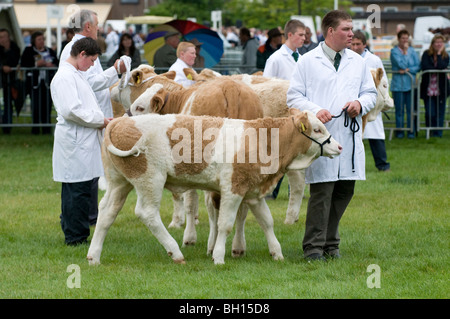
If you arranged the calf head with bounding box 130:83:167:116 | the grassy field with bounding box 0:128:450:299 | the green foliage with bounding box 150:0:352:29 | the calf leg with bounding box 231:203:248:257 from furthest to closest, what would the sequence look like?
the green foliage with bounding box 150:0:352:29 → the calf head with bounding box 130:83:167:116 → the calf leg with bounding box 231:203:248:257 → the grassy field with bounding box 0:128:450:299

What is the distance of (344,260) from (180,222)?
2840 mm

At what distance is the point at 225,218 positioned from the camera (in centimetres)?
765

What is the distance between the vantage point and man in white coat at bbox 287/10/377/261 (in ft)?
25.4

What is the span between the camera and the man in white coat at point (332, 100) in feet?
25.4

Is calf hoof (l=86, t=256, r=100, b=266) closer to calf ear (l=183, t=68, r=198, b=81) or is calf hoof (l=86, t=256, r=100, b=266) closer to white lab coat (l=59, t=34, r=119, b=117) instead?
white lab coat (l=59, t=34, r=119, b=117)

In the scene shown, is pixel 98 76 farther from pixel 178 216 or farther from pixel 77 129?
pixel 178 216

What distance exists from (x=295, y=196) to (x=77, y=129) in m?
3.06

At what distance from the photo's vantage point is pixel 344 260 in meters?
7.91

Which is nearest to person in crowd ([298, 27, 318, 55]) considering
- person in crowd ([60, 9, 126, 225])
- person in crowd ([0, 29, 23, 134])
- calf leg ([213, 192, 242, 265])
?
person in crowd ([60, 9, 126, 225])

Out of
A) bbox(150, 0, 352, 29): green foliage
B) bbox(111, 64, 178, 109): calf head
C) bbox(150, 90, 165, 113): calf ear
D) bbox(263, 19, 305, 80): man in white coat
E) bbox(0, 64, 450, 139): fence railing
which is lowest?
bbox(0, 64, 450, 139): fence railing

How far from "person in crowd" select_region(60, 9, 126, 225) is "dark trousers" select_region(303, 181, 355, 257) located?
261 centimetres

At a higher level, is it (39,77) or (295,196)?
(39,77)

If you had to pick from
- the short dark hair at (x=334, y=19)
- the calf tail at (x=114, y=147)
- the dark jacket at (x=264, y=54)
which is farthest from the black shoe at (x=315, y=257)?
the dark jacket at (x=264, y=54)

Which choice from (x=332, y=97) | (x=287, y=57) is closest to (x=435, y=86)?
(x=287, y=57)
